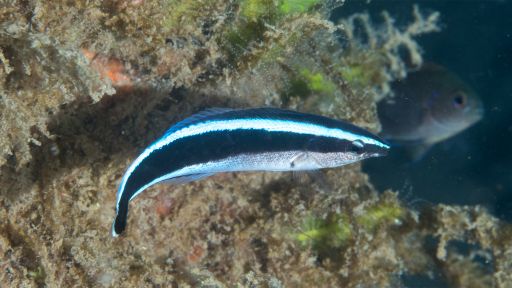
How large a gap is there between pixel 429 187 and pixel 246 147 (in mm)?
8248

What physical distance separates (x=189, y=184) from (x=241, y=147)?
1.65 metres

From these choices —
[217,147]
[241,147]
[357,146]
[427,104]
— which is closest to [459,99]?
[427,104]

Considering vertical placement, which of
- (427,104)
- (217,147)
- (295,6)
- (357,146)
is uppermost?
(427,104)

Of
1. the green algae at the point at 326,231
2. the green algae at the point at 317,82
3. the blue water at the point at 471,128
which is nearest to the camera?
the green algae at the point at 326,231

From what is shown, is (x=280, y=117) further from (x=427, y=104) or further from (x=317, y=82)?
(x=427, y=104)

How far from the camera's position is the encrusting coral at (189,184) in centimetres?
311

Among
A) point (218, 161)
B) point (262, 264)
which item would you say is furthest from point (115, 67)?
point (262, 264)

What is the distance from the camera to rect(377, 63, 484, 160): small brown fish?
7387 millimetres

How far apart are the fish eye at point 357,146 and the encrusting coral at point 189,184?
0.99 metres

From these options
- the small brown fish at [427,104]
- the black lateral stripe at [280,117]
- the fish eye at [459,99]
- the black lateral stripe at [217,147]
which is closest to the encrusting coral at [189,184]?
the black lateral stripe at [280,117]

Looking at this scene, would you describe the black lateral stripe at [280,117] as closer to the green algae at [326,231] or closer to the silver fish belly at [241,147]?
the silver fish belly at [241,147]

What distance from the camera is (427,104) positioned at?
748 centimetres

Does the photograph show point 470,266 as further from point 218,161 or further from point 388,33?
point 218,161

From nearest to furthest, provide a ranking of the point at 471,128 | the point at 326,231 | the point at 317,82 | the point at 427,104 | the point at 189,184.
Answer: the point at 189,184 < the point at 326,231 < the point at 317,82 < the point at 427,104 < the point at 471,128
